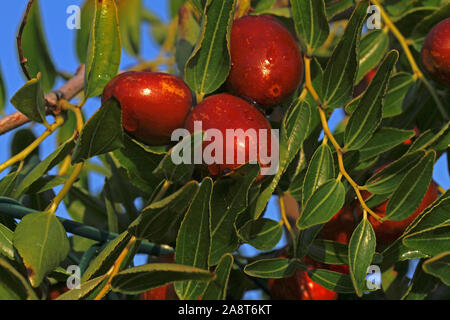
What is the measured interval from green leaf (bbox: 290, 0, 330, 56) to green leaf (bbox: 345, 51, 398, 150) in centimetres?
21

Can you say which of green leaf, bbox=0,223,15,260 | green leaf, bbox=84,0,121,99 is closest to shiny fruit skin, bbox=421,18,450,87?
green leaf, bbox=84,0,121,99

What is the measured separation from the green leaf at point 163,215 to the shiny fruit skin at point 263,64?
0.31 metres

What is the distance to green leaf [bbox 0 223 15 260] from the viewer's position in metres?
1.20

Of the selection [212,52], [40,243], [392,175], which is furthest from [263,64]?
[40,243]

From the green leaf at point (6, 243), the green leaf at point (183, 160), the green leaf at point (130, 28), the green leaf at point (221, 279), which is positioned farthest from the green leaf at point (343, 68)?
the green leaf at point (130, 28)

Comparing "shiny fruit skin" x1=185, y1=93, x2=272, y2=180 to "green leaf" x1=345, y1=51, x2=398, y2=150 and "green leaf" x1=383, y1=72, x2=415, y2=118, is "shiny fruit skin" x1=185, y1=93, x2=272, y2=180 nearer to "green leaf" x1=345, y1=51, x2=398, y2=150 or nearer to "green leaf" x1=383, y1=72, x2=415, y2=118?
"green leaf" x1=345, y1=51, x2=398, y2=150

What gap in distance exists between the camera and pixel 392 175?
1.33m

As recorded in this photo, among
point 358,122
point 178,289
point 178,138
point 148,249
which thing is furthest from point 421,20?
point 178,289

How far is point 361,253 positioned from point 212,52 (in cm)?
47

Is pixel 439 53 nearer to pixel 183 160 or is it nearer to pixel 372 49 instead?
pixel 372 49

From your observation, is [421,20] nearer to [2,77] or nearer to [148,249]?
[148,249]

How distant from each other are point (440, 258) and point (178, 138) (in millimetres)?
531

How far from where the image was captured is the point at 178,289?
1111mm

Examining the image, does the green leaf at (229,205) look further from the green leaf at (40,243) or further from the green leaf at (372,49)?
the green leaf at (372,49)
